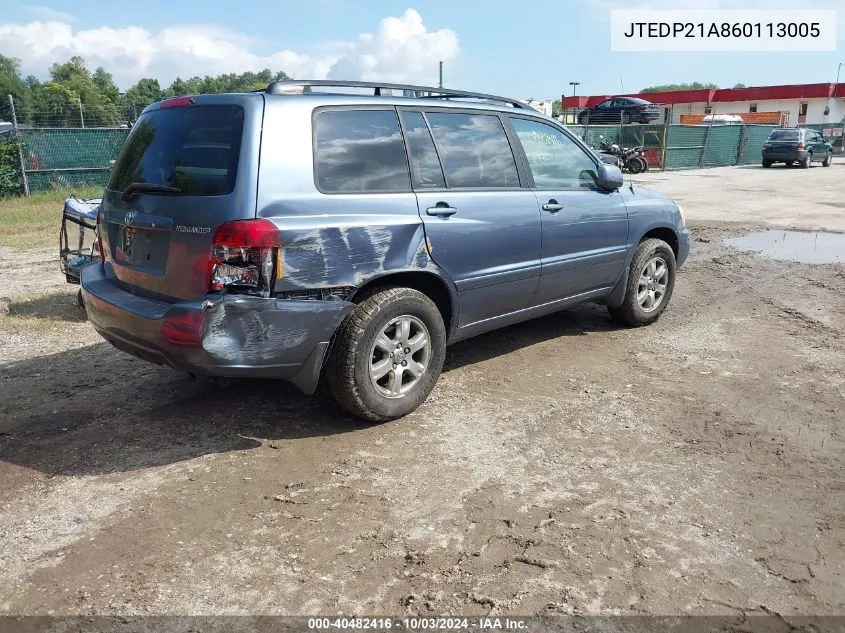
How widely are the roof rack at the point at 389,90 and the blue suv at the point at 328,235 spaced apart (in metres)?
0.01

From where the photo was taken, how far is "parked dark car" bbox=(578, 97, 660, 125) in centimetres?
3122

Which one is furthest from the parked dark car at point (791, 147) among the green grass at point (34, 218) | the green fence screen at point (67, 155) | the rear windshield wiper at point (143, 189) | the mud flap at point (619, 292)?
the rear windshield wiper at point (143, 189)

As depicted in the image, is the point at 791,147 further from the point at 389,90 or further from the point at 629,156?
the point at 389,90

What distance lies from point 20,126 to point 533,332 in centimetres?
1502

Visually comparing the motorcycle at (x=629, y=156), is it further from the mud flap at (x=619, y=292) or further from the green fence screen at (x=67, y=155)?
the mud flap at (x=619, y=292)

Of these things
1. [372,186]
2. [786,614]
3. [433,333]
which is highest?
[372,186]

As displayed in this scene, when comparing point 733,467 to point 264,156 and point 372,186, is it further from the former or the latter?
point 264,156

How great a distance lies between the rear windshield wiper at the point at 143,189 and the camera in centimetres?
379

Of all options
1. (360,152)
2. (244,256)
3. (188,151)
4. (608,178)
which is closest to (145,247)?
(188,151)

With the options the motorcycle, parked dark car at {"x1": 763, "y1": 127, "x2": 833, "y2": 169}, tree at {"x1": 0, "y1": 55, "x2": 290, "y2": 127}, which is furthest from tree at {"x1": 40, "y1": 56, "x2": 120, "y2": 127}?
parked dark car at {"x1": 763, "y1": 127, "x2": 833, "y2": 169}

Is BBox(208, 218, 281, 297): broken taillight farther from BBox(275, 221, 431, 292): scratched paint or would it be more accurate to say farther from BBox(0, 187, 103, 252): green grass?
BBox(0, 187, 103, 252): green grass

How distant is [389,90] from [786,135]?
2967 cm

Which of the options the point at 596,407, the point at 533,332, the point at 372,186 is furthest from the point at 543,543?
the point at 533,332

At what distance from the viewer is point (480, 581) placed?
9.08 feet
